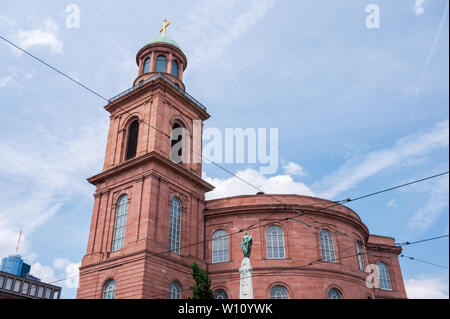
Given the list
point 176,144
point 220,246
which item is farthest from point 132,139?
point 220,246

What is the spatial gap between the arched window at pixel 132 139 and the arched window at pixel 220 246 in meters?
9.23

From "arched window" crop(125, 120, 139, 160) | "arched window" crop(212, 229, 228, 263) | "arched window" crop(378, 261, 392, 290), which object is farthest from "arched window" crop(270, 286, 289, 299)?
"arched window" crop(378, 261, 392, 290)

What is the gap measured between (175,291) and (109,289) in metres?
4.40

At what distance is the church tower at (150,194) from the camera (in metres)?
27.2

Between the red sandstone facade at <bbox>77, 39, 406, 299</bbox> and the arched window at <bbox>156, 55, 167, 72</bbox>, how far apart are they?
317 centimetres

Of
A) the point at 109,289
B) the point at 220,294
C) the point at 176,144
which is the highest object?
the point at 176,144

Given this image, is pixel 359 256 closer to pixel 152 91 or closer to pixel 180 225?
pixel 180 225

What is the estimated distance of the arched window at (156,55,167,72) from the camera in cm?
3853

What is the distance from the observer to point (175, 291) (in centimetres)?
2784

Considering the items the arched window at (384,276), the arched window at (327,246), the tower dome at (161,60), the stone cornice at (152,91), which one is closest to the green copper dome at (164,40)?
the tower dome at (161,60)

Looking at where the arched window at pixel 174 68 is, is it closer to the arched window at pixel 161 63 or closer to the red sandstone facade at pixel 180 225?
the arched window at pixel 161 63

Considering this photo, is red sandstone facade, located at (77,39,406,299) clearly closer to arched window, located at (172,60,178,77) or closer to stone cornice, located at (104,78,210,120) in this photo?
stone cornice, located at (104,78,210,120)
